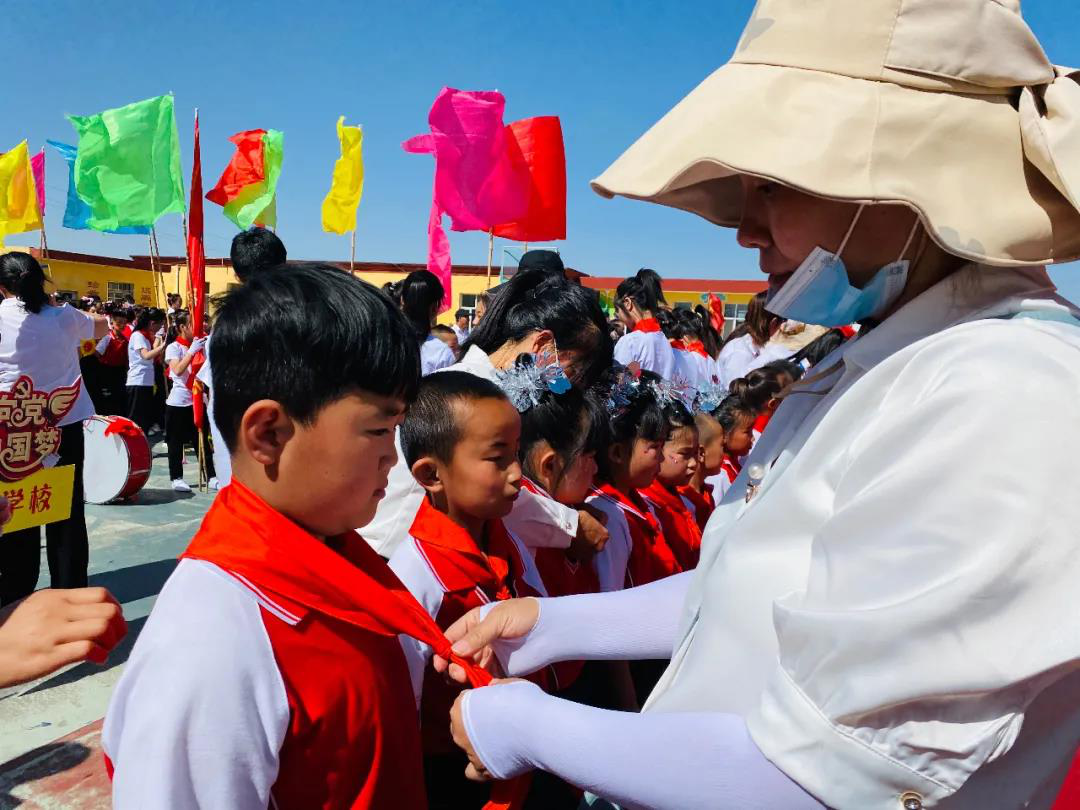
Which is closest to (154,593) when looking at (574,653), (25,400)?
(25,400)

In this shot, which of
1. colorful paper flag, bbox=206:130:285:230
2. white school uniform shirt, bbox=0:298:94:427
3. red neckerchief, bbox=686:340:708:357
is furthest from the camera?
colorful paper flag, bbox=206:130:285:230

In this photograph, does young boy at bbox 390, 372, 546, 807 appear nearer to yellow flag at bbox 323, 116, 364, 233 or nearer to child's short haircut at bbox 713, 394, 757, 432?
child's short haircut at bbox 713, 394, 757, 432

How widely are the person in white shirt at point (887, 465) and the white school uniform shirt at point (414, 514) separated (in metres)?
1.10

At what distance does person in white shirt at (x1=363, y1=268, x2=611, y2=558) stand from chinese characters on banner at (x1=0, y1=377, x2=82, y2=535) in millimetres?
2459

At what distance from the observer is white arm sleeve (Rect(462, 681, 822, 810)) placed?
935 millimetres

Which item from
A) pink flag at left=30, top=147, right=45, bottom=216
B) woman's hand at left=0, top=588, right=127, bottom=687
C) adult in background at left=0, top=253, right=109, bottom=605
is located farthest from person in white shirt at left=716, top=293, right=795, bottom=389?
pink flag at left=30, top=147, right=45, bottom=216

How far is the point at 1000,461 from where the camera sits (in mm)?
803

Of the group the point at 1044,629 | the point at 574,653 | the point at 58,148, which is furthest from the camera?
the point at 58,148

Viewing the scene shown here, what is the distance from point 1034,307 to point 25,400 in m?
4.40

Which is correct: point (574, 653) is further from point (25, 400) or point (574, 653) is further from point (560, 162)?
point (560, 162)

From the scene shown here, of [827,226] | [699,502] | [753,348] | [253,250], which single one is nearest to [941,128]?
[827,226]

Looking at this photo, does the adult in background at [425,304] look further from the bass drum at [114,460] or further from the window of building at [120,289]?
the window of building at [120,289]

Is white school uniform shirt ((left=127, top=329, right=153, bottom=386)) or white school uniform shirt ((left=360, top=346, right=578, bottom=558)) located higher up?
white school uniform shirt ((left=360, top=346, right=578, bottom=558))

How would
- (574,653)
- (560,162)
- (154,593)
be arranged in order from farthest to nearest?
(560,162) < (154,593) < (574,653)
